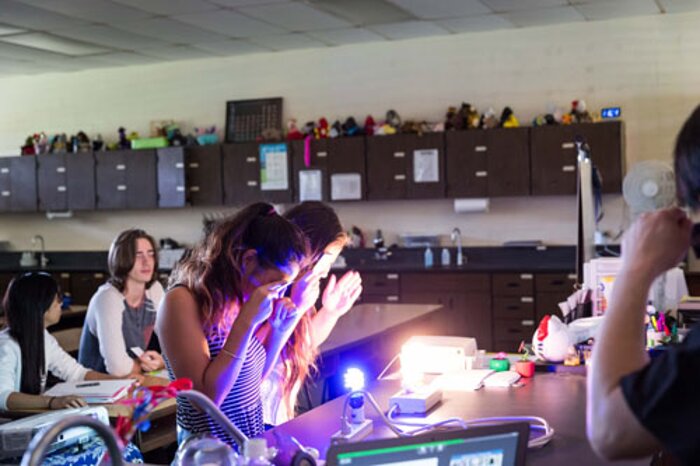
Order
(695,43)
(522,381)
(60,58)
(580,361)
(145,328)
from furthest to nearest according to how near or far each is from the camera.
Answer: (60,58), (695,43), (145,328), (580,361), (522,381)

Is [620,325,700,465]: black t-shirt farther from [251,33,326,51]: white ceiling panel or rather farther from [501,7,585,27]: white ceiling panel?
[251,33,326,51]: white ceiling panel

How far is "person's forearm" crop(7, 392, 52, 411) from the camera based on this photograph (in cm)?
344

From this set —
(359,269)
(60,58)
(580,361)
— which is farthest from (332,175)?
(580,361)

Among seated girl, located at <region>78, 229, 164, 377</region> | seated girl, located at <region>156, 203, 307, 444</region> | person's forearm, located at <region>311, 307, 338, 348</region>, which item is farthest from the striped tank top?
seated girl, located at <region>78, 229, 164, 377</region>

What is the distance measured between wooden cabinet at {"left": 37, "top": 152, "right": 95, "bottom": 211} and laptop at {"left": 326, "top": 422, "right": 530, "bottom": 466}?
321 inches

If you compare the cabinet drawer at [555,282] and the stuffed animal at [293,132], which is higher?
the stuffed animal at [293,132]

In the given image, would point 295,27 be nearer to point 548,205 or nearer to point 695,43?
point 548,205

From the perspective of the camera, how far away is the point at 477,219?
7.95 metres

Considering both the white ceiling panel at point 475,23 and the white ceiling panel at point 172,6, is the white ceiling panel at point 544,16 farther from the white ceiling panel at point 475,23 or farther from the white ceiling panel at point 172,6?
the white ceiling panel at point 172,6

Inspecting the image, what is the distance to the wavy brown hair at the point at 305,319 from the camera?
2961mm

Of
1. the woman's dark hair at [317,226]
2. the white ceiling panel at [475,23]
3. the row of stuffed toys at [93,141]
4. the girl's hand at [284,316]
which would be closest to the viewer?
the girl's hand at [284,316]

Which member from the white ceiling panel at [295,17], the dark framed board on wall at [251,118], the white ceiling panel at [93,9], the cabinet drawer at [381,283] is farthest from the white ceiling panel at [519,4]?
the white ceiling panel at [93,9]

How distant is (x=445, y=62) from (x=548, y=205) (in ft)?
5.51

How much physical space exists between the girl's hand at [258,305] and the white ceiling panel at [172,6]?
451 cm
